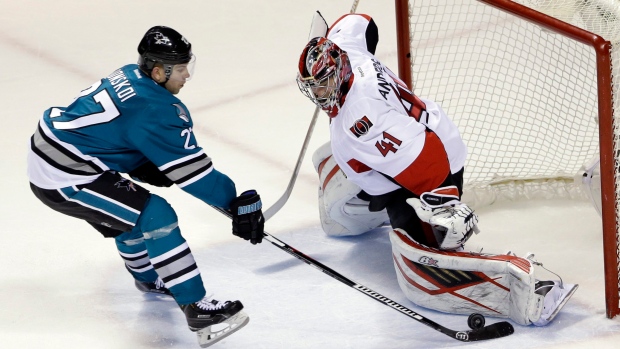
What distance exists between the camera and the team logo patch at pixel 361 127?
122 inches

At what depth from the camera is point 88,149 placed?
10.00ft

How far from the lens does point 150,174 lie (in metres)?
3.27

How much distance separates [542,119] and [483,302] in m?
1.24

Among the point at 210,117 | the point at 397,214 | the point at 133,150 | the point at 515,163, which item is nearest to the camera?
the point at 133,150

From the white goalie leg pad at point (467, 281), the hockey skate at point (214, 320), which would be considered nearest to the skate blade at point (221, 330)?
the hockey skate at point (214, 320)

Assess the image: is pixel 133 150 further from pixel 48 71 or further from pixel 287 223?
pixel 48 71

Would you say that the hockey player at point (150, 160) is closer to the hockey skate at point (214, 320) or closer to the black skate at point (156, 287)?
the hockey skate at point (214, 320)

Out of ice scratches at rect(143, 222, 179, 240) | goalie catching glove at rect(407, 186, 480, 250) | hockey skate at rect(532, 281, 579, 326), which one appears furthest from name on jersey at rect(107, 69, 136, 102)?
hockey skate at rect(532, 281, 579, 326)

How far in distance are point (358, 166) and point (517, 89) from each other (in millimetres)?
1276

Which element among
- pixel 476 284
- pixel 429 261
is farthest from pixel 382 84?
pixel 476 284

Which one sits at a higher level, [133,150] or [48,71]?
[133,150]

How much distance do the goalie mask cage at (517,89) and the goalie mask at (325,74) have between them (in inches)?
25.8

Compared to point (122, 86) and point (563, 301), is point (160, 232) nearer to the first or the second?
point (122, 86)

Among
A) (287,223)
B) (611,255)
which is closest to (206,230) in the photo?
(287,223)
